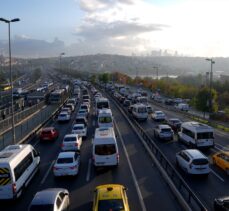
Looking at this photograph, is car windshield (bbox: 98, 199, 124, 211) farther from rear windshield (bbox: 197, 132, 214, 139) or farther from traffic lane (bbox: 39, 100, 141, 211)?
rear windshield (bbox: 197, 132, 214, 139)

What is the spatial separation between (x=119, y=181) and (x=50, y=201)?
22.4 ft

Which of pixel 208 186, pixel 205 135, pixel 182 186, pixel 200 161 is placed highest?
pixel 205 135

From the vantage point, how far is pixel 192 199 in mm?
15898

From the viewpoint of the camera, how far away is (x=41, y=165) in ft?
77.6

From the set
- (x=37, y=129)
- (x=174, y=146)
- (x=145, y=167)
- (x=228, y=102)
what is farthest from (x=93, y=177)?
(x=228, y=102)

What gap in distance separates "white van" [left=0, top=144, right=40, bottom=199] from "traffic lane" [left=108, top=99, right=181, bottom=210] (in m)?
6.11

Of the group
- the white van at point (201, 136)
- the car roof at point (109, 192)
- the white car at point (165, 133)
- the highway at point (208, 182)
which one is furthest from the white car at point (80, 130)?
the car roof at point (109, 192)

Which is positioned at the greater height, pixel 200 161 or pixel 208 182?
pixel 200 161

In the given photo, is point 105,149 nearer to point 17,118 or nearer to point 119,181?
point 119,181

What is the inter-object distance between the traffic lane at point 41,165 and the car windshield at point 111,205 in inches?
196

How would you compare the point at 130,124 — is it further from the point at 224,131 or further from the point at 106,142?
the point at 106,142

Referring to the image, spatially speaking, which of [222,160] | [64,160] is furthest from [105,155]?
[222,160]

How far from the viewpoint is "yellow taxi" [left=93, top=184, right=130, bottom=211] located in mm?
12812

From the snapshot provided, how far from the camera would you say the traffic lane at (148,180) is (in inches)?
640
